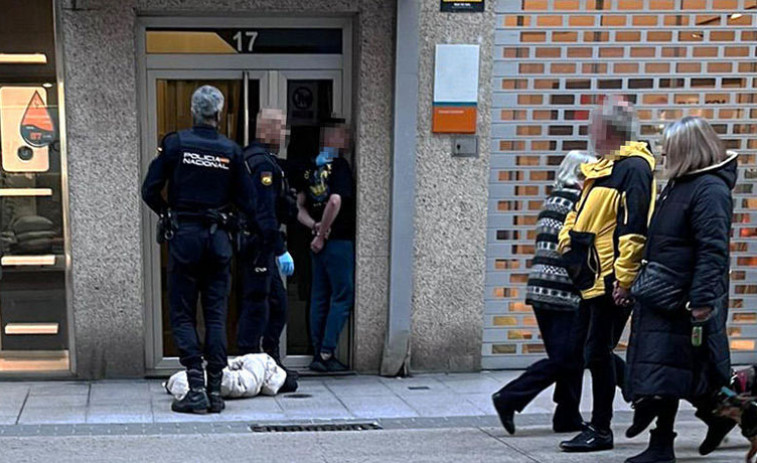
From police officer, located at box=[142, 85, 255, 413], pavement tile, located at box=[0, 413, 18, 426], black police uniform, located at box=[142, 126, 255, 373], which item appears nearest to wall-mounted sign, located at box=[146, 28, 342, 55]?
police officer, located at box=[142, 85, 255, 413]

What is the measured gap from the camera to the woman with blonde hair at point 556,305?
5.27m

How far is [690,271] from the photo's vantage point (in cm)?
459

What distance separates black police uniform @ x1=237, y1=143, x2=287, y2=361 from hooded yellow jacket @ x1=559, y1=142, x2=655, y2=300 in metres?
2.06

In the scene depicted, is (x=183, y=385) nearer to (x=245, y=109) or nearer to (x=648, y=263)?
(x=245, y=109)

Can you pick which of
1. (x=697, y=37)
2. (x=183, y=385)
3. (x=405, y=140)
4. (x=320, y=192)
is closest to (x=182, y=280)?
(x=183, y=385)

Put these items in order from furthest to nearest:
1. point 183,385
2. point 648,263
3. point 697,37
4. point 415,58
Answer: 1. point 697,37
2. point 415,58
3. point 183,385
4. point 648,263

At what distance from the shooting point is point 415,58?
661 centimetres

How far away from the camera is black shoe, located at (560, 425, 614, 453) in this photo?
5.27 metres

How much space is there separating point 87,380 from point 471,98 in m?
3.55

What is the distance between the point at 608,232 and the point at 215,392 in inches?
109

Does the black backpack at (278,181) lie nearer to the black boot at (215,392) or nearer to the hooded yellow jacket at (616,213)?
the black boot at (215,392)

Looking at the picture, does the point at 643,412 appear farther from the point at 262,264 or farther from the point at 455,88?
the point at 455,88

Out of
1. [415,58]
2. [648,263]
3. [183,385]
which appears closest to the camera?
[648,263]

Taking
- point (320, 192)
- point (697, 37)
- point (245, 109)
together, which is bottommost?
point (320, 192)
